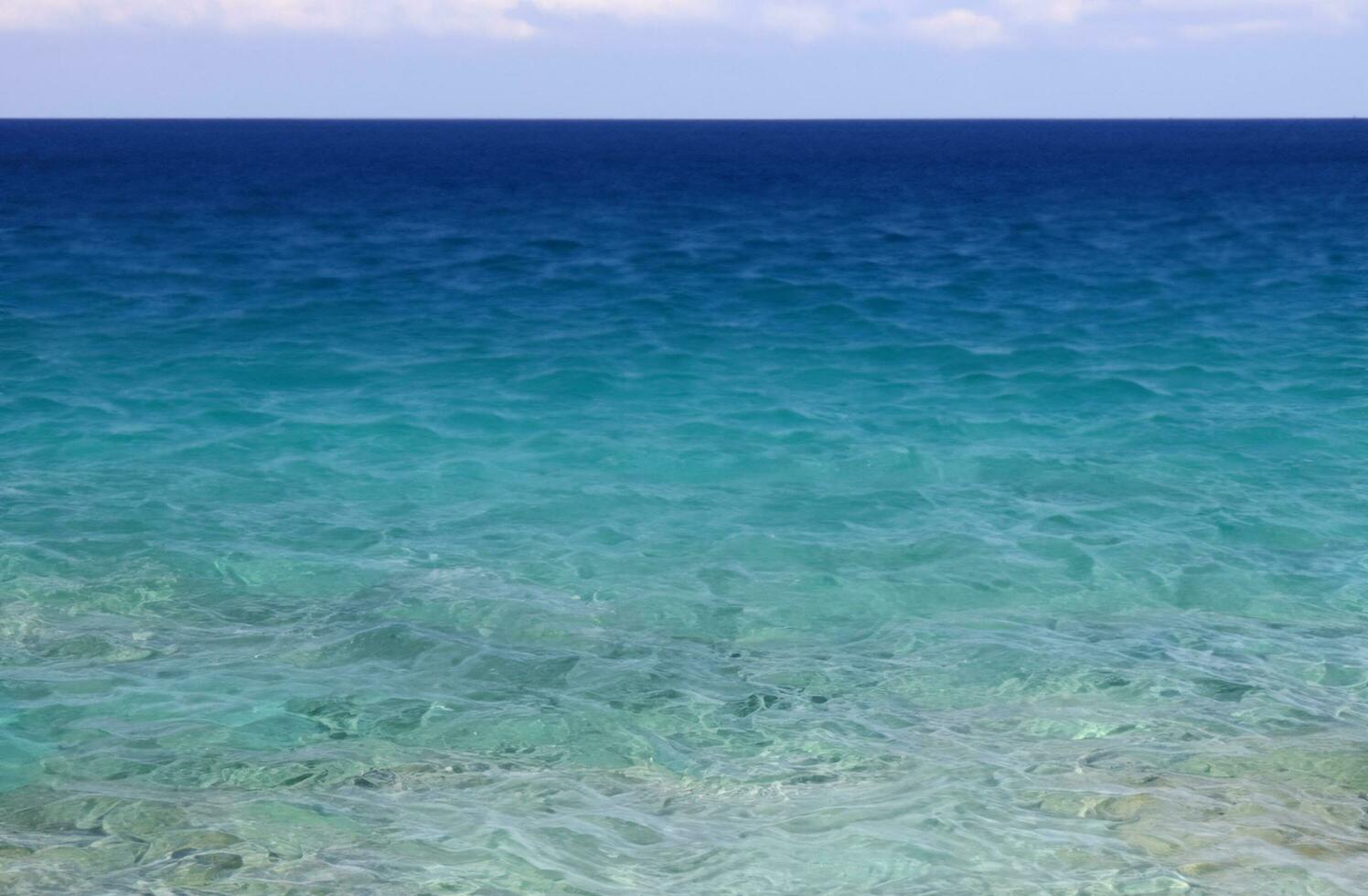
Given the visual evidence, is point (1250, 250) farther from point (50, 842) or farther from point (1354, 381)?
point (50, 842)

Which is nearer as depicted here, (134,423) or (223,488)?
(223,488)

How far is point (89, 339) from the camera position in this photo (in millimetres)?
23922

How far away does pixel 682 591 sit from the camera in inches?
471

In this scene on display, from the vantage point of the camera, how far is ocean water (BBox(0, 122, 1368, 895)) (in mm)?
7668

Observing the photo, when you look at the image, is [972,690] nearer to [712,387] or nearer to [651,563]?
[651,563]

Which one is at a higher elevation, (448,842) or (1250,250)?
(1250,250)

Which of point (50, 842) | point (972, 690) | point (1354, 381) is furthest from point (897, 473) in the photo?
point (50, 842)

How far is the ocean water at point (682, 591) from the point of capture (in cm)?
767

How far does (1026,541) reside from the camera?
13266 millimetres

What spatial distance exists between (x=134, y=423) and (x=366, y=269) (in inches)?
656

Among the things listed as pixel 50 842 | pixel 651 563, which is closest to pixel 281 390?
pixel 651 563

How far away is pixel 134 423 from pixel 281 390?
278 centimetres

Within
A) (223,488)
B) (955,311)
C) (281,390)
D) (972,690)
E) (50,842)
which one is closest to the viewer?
(50,842)

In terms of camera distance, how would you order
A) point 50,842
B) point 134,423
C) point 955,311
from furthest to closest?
point 955,311, point 134,423, point 50,842
